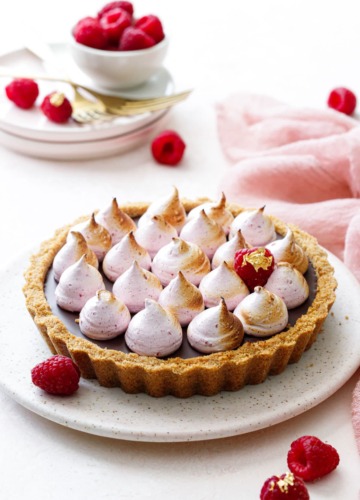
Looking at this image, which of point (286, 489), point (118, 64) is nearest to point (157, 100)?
point (118, 64)

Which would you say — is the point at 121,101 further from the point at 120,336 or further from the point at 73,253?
the point at 120,336

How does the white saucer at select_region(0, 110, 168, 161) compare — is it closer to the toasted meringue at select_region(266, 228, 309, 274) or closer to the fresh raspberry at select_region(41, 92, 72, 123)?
the fresh raspberry at select_region(41, 92, 72, 123)

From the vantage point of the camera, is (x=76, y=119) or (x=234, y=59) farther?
(x=234, y=59)

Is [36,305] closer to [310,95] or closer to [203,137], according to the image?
[203,137]

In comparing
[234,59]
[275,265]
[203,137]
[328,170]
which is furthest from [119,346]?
[234,59]

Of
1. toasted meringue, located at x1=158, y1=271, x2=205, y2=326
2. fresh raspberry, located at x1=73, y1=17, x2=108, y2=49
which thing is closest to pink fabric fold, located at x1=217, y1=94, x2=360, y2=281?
fresh raspberry, located at x1=73, y1=17, x2=108, y2=49

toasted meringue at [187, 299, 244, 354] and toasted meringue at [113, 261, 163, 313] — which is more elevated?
toasted meringue at [113, 261, 163, 313]

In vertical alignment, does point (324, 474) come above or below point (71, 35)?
below
